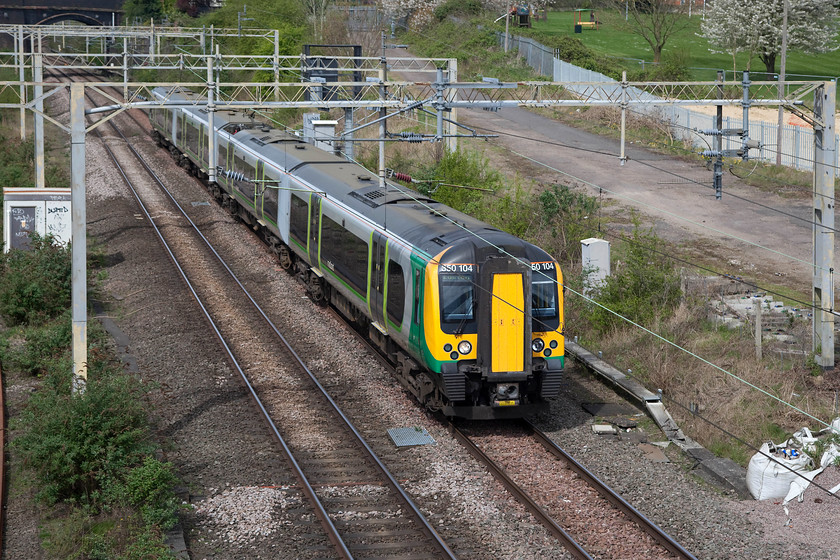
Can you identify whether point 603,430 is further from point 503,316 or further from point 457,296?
point 457,296

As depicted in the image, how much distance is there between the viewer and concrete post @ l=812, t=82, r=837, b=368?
1711 cm

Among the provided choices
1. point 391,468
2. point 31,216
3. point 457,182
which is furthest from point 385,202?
point 31,216

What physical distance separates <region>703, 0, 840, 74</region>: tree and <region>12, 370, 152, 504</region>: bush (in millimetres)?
42825

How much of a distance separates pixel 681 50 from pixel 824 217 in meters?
38.5

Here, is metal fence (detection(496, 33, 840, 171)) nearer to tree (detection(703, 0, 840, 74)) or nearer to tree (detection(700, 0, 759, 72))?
tree (detection(700, 0, 759, 72))

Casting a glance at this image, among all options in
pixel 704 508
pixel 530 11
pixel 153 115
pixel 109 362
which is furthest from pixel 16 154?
pixel 530 11

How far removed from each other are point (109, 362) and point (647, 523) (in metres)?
9.43

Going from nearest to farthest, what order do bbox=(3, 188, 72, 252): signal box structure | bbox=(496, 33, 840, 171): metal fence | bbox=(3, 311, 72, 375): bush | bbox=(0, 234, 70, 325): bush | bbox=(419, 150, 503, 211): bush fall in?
1. bbox=(3, 311, 72, 375): bush
2. bbox=(0, 234, 70, 325): bush
3. bbox=(3, 188, 72, 252): signal box structure
4. bbox=(419, 150, 503, 211): bush
5. bbox=(496, 33, 840, 171): metal fence

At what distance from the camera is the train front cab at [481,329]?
13055mm

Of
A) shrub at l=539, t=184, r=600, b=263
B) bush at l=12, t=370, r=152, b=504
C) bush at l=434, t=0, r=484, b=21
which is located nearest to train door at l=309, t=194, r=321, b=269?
shrub at l=539, t=184, r=600, b=263

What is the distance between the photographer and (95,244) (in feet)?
87.7

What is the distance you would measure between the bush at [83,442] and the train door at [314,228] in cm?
718

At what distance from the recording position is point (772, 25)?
156 ft

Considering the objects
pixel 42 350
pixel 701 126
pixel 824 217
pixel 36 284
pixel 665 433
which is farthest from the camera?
pixel 701 126
